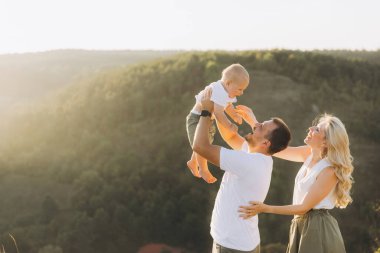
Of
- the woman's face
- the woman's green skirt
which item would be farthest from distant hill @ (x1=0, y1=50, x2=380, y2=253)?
the woman's face

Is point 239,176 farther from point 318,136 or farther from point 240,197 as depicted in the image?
point 318,136

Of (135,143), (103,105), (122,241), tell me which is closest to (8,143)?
(103,105)

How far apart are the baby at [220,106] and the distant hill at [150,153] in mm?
24819

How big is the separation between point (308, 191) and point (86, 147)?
5259 cm

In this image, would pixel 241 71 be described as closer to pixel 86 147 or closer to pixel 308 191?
pixel 308 191

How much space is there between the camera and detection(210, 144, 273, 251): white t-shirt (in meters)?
3.40

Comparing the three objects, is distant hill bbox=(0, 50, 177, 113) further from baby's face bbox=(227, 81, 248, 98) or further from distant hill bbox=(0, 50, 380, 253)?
baby's face bbox=(227, 81, 248, 98)

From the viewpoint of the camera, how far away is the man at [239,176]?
337 centimetres

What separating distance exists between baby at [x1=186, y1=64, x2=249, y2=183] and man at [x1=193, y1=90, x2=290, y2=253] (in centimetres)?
14

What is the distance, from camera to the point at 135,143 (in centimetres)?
5266

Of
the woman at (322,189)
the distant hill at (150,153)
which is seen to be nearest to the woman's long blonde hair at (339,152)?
the woman at (322,189)

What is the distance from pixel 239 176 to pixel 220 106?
0.59 m

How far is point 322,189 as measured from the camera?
380 cm

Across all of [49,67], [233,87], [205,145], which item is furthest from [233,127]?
[49,67]
